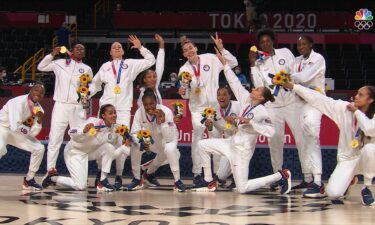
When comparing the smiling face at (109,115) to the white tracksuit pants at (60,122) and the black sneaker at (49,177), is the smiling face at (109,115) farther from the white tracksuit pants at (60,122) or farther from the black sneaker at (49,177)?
the black sneaker at (49,177)

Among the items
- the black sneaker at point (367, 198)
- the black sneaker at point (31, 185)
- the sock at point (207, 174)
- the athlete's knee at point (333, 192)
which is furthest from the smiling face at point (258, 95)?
the black sneaker at point (31, 185)

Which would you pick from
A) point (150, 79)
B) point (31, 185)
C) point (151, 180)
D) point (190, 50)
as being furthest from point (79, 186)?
point (190, 50)

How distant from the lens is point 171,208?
1002cm

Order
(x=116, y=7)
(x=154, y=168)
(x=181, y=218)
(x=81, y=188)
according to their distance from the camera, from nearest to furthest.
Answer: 1. (x=181, y=218)
2. (x=81, y=188)
3. (x=154, y=168)
4. (x=116, y=7)

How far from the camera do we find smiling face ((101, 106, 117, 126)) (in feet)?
39.3

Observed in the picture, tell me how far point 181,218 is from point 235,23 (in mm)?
20259

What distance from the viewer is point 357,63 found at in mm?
22984

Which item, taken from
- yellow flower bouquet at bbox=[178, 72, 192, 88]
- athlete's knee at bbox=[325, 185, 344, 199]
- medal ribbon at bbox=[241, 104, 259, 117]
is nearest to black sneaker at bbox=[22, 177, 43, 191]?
yellow flower bouquet at bbox=[178, 72, 192, 88]

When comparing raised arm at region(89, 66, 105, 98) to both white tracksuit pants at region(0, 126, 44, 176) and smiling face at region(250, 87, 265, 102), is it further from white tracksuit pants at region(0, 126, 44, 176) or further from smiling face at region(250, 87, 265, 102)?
smiling face at region(250, 87, 265, 102)

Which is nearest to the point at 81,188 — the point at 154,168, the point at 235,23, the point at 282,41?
the point at 154,168

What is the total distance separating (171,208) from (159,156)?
2.75 m

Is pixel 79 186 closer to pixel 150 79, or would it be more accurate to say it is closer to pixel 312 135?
pixel 150 79

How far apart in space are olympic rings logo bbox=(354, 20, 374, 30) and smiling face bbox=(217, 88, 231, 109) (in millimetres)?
16276

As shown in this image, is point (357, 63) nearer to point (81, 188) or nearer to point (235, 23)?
point (235, 23)
